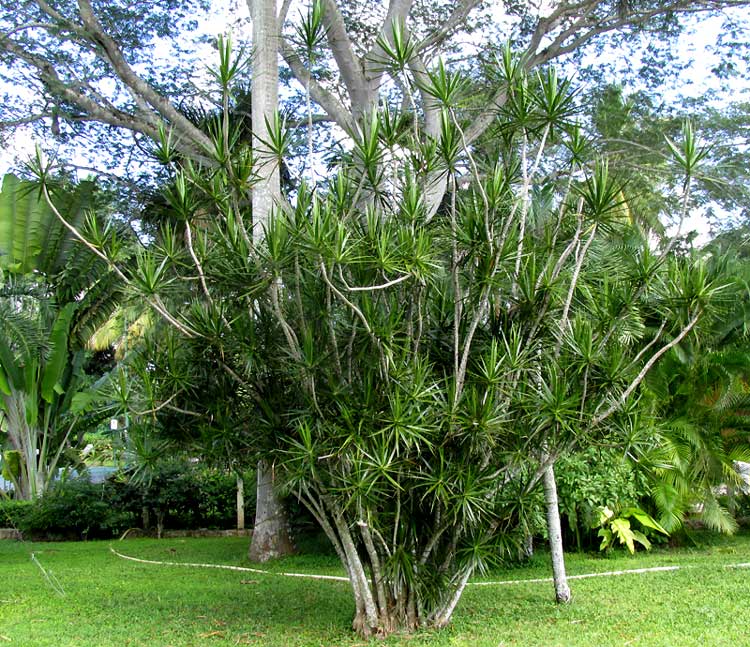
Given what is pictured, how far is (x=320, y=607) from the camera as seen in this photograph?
8586 millimetres

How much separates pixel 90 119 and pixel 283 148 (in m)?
8.70

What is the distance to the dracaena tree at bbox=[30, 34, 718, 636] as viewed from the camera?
6.50 meters

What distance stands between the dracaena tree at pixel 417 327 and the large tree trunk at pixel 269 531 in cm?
483

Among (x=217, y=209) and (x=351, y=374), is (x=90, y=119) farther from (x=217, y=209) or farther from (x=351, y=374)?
(x=351, y=374)

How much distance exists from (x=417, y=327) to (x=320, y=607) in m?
3.44

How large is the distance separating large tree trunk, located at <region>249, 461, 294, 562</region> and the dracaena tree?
4.83m

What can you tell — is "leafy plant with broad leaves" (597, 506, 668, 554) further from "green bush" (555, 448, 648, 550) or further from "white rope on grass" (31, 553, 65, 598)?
"white rope on grass" (31, 553, 65, 598)

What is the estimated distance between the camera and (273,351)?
7.18 m

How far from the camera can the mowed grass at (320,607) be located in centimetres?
708

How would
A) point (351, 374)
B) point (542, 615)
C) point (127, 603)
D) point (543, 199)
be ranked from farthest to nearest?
point (543, 199), point (127, 603), point (542, 615), point (351, 374)

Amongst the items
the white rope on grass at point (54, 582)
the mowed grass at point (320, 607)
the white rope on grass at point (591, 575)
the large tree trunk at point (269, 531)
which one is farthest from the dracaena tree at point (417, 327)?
the large tree trunk at point (269, 531)

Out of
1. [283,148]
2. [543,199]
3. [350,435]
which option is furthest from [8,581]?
[543,199]

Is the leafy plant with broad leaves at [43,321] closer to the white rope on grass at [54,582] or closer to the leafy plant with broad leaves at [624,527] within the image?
the white rope on grass at [54,582]

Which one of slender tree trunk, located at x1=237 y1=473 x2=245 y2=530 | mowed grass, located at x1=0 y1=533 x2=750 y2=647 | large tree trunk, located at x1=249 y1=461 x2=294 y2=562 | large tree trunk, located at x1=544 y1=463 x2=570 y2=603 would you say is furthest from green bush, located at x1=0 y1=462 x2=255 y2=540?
large tree trunk, located at x1=544 y1=463 x2=570 y2=603
